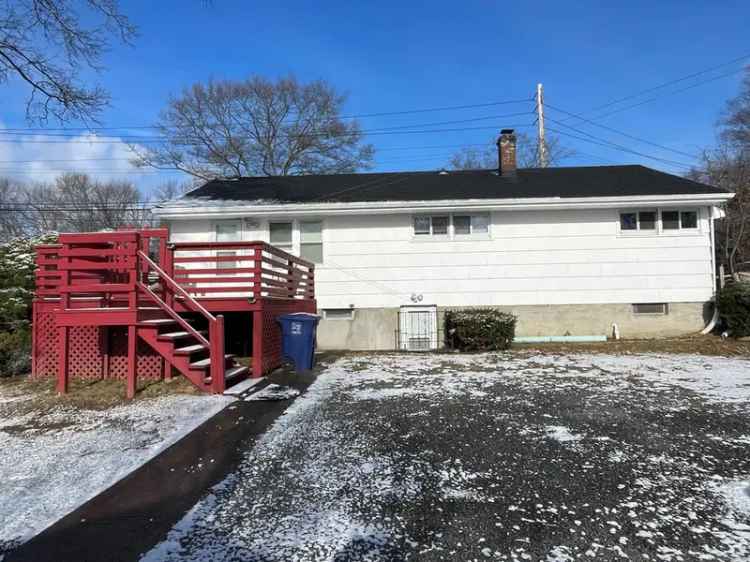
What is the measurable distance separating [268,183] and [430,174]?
5.08 meters

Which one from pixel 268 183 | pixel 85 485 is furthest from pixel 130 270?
pixel 268 183

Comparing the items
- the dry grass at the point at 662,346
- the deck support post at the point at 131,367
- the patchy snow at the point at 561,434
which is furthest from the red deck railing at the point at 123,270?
the dry grass at the point at 662,346

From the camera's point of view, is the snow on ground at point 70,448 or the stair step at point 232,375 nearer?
the snow on ground at point 70,448

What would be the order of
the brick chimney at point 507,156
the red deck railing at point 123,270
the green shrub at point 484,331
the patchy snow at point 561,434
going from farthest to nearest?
the brick chimney at point 507,156
the green shrub at point 484,331
the red deck railing at point 123,270
the patchy snow at point 561,434

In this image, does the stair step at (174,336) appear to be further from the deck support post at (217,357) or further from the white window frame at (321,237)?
the white window frame at (321,237)

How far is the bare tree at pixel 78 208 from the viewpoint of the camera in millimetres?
29703

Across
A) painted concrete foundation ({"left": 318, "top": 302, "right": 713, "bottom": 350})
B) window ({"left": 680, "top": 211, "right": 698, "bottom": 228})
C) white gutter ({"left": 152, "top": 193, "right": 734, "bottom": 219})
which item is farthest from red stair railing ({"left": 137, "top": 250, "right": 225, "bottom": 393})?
window ({"left": 680, "top": 211, "right": 698, "bottom": 228})

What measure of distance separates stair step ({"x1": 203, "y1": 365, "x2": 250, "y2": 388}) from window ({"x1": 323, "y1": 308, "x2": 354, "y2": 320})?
472 cm

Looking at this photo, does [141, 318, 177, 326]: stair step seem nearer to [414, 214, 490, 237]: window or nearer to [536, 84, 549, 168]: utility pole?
[414, 214, 490, 237]: window

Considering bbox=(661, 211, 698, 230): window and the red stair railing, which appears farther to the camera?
bbox=(661, 211, 698, 230): window

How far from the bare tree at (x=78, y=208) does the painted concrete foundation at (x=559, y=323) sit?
22.0 m

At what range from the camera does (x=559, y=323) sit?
11625mm

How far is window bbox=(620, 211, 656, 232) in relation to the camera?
11.6 m

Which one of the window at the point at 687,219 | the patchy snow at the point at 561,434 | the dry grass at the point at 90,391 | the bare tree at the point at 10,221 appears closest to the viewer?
the patchy snow at the point at 561,434
